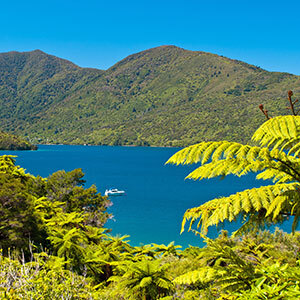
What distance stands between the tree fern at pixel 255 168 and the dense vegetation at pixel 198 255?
0.03ft

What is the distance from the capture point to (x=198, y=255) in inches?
352

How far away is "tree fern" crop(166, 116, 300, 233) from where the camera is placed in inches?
114

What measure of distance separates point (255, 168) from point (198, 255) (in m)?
6.83

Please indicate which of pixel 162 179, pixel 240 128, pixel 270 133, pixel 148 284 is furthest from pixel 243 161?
pixel 240 128

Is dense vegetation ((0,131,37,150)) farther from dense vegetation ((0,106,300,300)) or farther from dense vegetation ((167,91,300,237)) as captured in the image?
dense vegetation ((167,91,300,237))

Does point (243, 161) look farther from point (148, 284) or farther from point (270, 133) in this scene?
point (148, 284)

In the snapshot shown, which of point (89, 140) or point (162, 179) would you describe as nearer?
point (162, 179)

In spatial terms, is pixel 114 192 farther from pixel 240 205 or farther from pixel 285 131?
pixel 285 131

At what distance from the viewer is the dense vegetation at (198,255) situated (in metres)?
2.96

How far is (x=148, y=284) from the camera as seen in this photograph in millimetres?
6438

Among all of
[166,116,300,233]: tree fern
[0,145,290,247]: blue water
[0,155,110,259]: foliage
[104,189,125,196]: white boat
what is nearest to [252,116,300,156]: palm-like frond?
[166,116,300,233]: tree fern

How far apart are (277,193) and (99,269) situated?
7827 mm

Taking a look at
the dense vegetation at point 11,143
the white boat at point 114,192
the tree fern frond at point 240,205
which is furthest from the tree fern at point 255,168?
the dense vegetation at point 11,143

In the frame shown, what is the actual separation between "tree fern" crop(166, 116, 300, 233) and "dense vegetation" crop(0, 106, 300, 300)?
0.4 inches
